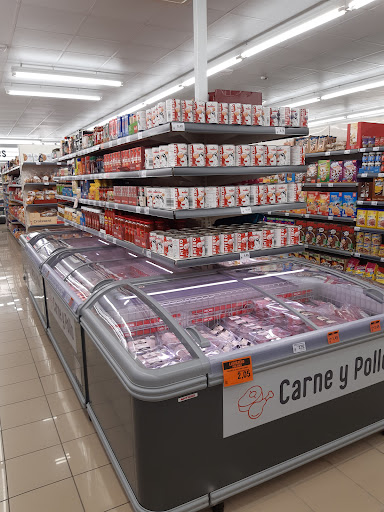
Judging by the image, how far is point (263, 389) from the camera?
2.20m

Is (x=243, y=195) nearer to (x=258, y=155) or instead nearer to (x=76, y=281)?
(x=258, y=155)

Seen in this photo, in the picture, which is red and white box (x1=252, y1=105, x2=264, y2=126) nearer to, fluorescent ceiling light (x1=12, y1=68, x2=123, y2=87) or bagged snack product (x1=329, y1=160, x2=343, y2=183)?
bagged snack product (x1=329, y1=160, x2=343, y2=183)

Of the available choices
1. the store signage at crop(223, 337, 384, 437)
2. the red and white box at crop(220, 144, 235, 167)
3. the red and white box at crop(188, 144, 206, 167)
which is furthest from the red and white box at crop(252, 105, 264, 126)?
the store signage at crop(223, 337, 384, 437)

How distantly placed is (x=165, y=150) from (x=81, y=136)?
3256 millimetres

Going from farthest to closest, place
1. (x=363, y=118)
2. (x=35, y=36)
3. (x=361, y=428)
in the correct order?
(x=363, y=118) < (x=35, y=36) < (x=361, y=428)

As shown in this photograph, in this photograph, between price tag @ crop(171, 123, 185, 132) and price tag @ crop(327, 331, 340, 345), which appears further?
price tag @ crop(171, 123, 185, 132)

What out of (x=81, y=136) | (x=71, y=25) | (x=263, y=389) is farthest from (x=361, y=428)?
(x=71, y=25)

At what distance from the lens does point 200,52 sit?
11.8 feet

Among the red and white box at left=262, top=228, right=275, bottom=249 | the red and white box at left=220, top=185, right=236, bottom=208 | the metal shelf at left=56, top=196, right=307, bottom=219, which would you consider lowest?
the red and white box at left=262, top=228, right=275, bottom=249

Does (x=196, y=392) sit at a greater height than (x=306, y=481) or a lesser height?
greater

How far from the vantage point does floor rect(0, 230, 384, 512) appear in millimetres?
2281

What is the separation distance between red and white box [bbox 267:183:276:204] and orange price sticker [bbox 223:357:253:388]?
1458mm

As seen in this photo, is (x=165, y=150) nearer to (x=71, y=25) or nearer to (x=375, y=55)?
(x=71, y=25)

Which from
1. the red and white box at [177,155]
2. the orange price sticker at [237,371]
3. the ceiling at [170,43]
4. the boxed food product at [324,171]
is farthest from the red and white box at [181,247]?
the ceiling at [170,43]
